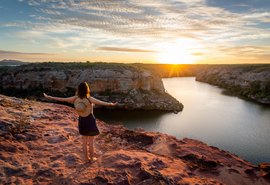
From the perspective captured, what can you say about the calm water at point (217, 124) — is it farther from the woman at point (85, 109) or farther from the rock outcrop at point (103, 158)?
the woman at point (85, 109)

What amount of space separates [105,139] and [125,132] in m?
1.82

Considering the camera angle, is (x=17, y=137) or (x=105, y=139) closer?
(x=17, y=137)

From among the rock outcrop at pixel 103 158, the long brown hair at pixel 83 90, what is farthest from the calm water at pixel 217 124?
the long brown hair at pixel 83 90

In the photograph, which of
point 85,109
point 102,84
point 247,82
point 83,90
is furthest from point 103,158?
point 247,82

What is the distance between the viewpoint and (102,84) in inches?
2100

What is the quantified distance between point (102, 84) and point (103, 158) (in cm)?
4524

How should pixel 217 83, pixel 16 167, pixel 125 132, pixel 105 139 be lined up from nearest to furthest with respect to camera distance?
1. pixel 16 167
2. pixel 105 139
3. pixel 125 132
4. pixel 217 83

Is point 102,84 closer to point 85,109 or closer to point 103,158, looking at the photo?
A: point 103,158

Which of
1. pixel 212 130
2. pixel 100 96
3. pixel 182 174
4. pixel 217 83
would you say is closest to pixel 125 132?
pixel 182 174

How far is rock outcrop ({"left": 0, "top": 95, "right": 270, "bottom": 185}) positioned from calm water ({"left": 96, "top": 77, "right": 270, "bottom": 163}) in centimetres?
1320

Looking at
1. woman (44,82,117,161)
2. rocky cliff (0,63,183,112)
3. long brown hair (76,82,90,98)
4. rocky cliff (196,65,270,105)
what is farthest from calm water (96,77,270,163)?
long brown hair (76,82,90,98)

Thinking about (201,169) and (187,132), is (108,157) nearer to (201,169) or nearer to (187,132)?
(201,169)

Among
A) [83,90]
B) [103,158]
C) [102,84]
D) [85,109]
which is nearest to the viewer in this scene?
[83,90]

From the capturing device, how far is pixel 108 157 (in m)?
8.70
